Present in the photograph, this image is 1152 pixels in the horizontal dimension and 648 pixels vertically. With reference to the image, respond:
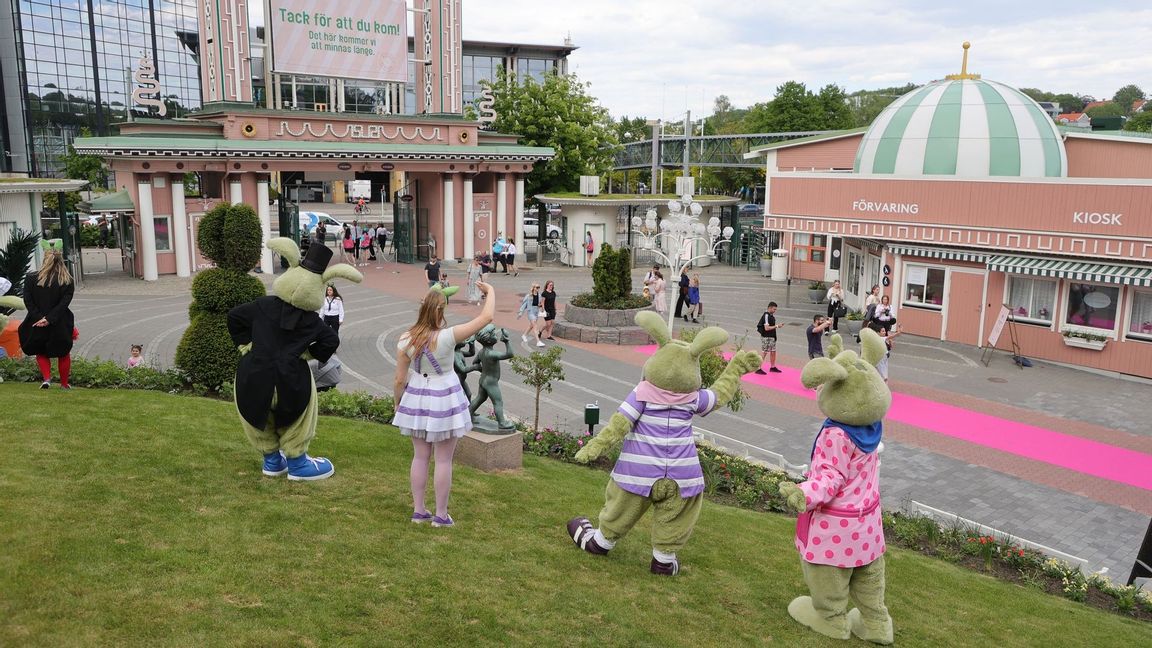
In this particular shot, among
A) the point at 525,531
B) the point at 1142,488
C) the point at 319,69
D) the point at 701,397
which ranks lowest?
the point at 1142,488

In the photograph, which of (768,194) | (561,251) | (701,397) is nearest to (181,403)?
(701,397)

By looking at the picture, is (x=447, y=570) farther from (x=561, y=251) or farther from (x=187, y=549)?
(x=561, y=251)

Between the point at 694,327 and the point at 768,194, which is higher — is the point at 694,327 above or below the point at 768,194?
below

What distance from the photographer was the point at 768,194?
91.6ft

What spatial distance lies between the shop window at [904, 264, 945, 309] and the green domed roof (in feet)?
8.98

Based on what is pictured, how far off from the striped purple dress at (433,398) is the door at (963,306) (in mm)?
19019

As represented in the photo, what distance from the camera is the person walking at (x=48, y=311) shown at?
33.5 feet

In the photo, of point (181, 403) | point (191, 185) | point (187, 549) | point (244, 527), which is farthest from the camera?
point (191, 185)

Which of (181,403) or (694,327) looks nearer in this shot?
(181,403)

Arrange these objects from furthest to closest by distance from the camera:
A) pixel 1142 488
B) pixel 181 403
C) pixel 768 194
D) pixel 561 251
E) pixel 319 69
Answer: pixel 561 251 → pixel 319 69 → pixel 768 194 → pixel 1142 488 → pixel 181 403

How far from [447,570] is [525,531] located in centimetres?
133

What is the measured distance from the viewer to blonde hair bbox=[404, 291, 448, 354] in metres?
6.67

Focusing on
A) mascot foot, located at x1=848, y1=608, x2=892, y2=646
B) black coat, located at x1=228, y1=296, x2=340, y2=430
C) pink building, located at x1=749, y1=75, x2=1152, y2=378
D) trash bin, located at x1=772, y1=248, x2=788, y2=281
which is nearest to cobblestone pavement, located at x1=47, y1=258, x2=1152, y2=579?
pink building, located at x1=749, y1=75, x2=1152, y2=378

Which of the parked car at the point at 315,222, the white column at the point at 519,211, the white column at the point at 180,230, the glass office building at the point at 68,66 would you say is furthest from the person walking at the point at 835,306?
the glass office building at the point at 68,66
